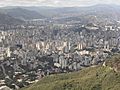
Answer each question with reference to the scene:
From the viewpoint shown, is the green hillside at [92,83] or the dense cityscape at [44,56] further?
the dense cityscape at [44,56]

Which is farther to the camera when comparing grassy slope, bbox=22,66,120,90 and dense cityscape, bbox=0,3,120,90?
dense cityscape, bbox=0,3,120,90

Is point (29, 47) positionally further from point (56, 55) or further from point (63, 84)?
point (63, 84)

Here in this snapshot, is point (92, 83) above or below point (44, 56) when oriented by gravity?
above

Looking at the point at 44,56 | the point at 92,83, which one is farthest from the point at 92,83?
the point at 44,56

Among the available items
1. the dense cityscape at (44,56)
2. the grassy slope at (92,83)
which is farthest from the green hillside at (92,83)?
the dense cityscape at (44,56)

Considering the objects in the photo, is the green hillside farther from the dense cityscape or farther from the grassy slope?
the dense cityscape

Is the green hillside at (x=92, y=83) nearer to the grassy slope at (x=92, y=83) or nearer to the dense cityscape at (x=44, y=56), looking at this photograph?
the grassy slope at (x=92, y=83)

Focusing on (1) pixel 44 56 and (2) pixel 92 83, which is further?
(1) pixel 44 56

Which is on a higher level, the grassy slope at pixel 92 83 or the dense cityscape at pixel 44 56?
the grassy slope at pixel 92 83

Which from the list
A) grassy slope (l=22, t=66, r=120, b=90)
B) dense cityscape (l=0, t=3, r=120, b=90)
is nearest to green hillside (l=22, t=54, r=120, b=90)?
grassy slope (l=22, t=66, r=120, b=90)

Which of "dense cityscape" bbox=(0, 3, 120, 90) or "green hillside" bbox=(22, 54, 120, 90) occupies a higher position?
"green hillside" bbox=(22, 54, 120, 90)

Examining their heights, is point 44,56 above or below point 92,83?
below

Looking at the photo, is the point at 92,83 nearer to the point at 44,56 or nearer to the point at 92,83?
the point at 92,83
